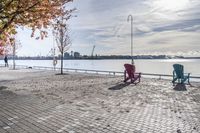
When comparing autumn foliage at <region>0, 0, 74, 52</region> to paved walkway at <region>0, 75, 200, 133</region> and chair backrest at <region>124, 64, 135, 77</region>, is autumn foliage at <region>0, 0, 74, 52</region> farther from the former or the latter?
chair backrest at <region>124, 64, 135, 77</region>

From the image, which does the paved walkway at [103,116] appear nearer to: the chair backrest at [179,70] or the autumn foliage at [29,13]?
the autumn foliage at [29,13]

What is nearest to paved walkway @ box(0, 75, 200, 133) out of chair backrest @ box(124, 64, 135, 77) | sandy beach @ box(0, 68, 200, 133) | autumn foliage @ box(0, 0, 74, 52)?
sandy beach @ box(0, 68, 200, 133)

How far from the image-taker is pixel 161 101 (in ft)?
41.3

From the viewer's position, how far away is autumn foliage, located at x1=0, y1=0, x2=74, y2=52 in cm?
1078

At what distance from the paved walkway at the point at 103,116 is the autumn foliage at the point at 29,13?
3.15m

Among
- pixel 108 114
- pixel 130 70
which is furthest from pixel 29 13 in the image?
pixel 130 70

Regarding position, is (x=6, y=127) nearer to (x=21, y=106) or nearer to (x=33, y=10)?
(x=21, y=106)

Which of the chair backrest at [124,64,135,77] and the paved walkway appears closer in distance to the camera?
the paved walkway

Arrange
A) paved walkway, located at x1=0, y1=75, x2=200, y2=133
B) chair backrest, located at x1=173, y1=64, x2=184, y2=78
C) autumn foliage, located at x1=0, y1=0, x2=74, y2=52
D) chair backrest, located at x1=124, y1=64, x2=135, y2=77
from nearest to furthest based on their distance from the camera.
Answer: paved walkway, located at x1=0, y1=75, x2=200, y2=133
autumn foliage, located at x1=0, y1=0, x2=74, y2=52
chair backrest, located at x1=173, y1=64, x2=184, y2=78
chair backrest, located at x1=124, y1=64, x2=135, y2=77

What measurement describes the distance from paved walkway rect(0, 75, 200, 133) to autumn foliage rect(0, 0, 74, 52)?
3.15m

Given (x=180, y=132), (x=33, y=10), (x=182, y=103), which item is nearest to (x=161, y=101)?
(x=182, y=103)

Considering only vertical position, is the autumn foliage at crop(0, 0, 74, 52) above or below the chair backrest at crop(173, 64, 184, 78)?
above

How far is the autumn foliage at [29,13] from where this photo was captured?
35.4 feet

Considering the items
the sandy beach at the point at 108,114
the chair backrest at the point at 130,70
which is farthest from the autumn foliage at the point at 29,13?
the chair backrest at the point at 130,70
